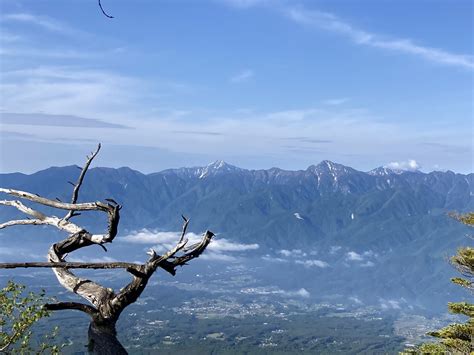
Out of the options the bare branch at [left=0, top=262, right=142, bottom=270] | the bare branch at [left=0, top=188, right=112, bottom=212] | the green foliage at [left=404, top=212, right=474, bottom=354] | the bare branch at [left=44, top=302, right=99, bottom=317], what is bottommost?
the green foliage at [left=404, top=212, right=474, bottom=354]

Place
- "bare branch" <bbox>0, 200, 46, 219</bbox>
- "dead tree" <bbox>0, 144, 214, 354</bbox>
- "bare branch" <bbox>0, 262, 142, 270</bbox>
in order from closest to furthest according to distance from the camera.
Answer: "bare branch" <bbox>0, 262, 142, 270</bbox>, "dead tree" <bbox>0, 144, 214, 354</bbox>, "bare branch" <bbox>0, 200, 46, 219</bbox>

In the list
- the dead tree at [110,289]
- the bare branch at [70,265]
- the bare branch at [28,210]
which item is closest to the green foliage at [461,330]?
the bare branch at [28,210]

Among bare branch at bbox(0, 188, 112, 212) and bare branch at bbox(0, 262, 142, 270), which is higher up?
bare branch at bbox(0, 188, 112, 212)

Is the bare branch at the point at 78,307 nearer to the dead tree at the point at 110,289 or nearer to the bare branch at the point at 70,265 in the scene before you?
the dead tree at the point at 110,289

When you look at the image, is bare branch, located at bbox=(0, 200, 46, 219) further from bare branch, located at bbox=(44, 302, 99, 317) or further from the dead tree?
bare branch, located at bbox=(44, 302, 99, 317)

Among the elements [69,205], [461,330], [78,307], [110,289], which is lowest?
[461,330]

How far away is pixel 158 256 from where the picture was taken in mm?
4887

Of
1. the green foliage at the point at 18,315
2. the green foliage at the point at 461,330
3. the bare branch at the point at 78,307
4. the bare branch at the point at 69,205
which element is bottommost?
the green foliage at the point at 461,330

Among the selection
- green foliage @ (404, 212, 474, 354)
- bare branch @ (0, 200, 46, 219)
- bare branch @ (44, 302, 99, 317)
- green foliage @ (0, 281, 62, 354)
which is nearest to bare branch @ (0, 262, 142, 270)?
bare branch @ (44, 302, 99, 317)

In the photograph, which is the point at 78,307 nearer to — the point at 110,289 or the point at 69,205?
the point at 110,289

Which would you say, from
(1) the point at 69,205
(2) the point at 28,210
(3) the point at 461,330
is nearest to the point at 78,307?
(1) the point at 69,205

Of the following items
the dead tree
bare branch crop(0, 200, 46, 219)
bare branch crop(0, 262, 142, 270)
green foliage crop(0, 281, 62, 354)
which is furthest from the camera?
green foliage crop(0, 281, 62, 354)

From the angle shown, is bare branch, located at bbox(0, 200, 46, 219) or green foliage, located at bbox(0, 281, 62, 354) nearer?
bare branch, located at bbox(0, 200, 46, 219)

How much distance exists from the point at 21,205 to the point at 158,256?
2.60m
